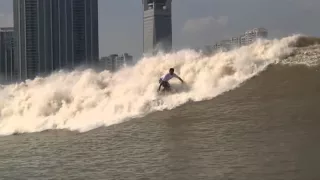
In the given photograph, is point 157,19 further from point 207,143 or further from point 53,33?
point 207,143

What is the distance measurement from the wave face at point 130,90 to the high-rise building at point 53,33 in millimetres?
42049

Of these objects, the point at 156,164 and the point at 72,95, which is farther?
the point at 72,95

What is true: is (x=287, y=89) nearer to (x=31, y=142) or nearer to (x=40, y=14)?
(x=31, y=142)

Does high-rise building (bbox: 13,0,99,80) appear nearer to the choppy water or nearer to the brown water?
the choppy water

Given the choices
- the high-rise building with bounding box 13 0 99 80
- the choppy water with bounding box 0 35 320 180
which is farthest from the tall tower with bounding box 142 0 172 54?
the choppy water with bounding box 0 35 320 180

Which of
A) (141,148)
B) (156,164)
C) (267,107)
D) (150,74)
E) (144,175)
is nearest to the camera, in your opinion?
(144,175)

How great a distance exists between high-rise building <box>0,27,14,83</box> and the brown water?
53.2 meters

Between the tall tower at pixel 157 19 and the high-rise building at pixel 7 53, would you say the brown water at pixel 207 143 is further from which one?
the high-rise building at pixel 7 53

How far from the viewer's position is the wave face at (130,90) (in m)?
17.6

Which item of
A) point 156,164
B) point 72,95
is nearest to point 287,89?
point 156,164

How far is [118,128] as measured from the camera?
606 inches

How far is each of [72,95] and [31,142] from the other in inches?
211

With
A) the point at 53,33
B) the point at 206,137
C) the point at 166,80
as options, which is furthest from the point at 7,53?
the point at 206,137

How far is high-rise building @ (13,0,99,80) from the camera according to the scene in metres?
67.1
